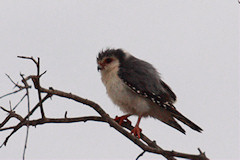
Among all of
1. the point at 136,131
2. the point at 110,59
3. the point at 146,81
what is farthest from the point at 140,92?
the point at 110,59

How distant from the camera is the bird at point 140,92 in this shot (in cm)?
688

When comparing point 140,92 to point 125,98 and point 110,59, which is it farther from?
point 110,59

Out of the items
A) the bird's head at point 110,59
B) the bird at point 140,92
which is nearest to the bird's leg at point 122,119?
the bird at point 140,92

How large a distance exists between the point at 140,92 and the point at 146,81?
0.85 ft

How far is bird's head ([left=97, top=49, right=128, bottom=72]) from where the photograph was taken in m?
7.49

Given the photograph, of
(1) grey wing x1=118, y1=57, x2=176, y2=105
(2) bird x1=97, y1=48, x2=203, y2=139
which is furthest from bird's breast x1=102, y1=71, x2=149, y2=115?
(1) grey wing x1=118, y1=57, x2=176, y2=105

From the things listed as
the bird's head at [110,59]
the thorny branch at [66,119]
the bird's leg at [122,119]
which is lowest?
the thorny branch at [66,119]

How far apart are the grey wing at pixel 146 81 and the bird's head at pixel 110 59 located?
0.21 metres

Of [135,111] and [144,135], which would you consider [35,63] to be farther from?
[135,111]

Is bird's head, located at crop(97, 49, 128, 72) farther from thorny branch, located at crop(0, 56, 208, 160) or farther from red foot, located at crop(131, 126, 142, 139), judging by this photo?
thorny branch, located at crop(0, 56, 208, 160)

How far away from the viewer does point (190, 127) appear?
260 inches

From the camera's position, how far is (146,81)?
6996 mm

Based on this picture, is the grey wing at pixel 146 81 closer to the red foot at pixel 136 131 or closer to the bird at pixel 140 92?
the bird at pixel 140 92

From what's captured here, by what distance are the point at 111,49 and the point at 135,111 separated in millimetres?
1516
